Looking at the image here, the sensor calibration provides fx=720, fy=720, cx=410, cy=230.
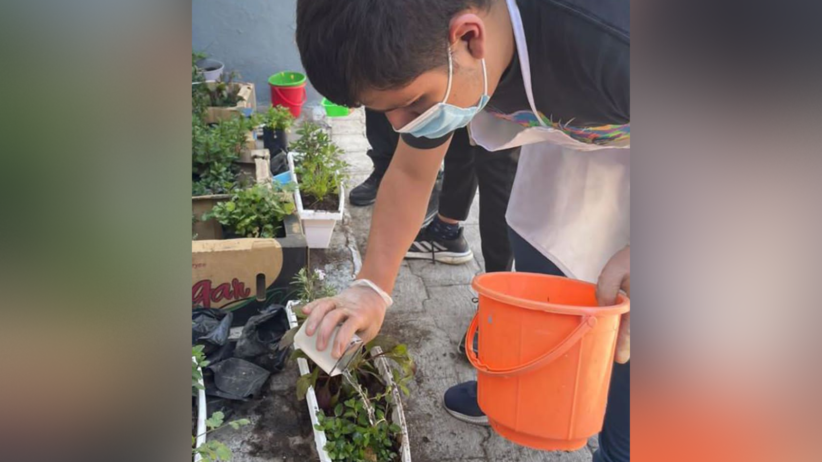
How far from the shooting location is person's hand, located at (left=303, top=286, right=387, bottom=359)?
1.52m

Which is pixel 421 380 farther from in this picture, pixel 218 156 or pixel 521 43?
pixel 521 43

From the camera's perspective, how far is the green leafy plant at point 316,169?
377 cm

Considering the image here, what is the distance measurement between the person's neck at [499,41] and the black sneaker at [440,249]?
2431 millimetres

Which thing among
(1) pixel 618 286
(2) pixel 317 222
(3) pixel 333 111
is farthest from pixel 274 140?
(1) pixel 618 286

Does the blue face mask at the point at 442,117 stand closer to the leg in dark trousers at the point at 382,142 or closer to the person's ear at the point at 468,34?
the person's ear at the point at 468,34

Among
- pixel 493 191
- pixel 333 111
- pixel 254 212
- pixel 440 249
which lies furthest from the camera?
pixel 333 111

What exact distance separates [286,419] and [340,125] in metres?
3.70

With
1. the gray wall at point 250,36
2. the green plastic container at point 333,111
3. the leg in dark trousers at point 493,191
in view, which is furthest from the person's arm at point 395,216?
the green plastic container at point 333,111

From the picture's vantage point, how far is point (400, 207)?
5.90 feet

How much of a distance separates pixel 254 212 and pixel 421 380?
106cm

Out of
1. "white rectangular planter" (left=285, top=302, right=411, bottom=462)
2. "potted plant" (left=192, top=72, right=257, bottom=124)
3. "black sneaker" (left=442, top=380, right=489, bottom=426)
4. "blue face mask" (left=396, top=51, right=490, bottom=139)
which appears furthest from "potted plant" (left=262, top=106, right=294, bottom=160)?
"blue face mask" (left=396, top=51, right=490, bottom=139)

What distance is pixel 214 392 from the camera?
2.57 meters

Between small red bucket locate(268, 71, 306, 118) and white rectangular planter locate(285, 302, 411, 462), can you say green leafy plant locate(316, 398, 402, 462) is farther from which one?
small red bucket locate(268, 71, 306, 118)
